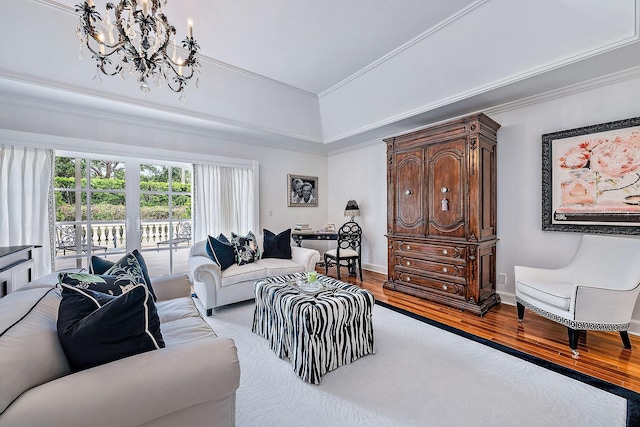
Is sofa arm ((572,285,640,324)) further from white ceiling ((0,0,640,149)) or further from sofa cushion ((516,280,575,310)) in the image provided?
white ceiling ((0,0,640,149))

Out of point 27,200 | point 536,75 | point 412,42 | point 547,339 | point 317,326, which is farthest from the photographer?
point 27,200

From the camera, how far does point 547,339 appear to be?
2447 mm

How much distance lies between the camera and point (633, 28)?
205cm

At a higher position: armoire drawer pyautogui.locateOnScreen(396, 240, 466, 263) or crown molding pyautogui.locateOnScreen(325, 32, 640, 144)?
crown molding pyautogui.locateOnScreen(325, 32, 640, 144)

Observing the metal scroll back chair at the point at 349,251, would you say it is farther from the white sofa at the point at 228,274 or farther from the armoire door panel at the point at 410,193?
the armoire door panel at the point at 410,193

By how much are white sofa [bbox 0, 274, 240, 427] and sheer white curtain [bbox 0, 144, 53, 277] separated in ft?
8.13

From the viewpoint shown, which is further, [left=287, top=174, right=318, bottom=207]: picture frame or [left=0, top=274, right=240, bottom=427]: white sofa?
[left=287, top=174, right=318, bottom=207]: picture frame

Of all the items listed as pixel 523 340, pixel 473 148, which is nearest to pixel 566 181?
pixel 473 148

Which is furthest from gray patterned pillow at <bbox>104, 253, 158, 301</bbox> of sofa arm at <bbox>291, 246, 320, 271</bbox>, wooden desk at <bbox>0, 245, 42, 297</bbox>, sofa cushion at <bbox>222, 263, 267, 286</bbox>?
sofa arm at <bbox>291, 246, 320, 271</bbox>

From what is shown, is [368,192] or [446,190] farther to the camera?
[368,192]

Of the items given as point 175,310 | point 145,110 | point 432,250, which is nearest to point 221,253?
point 175,310

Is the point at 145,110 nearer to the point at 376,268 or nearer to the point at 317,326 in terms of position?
the point at 317,326

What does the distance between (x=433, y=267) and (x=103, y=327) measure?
337 centimetres

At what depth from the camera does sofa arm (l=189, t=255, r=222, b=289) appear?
9.85 feet
